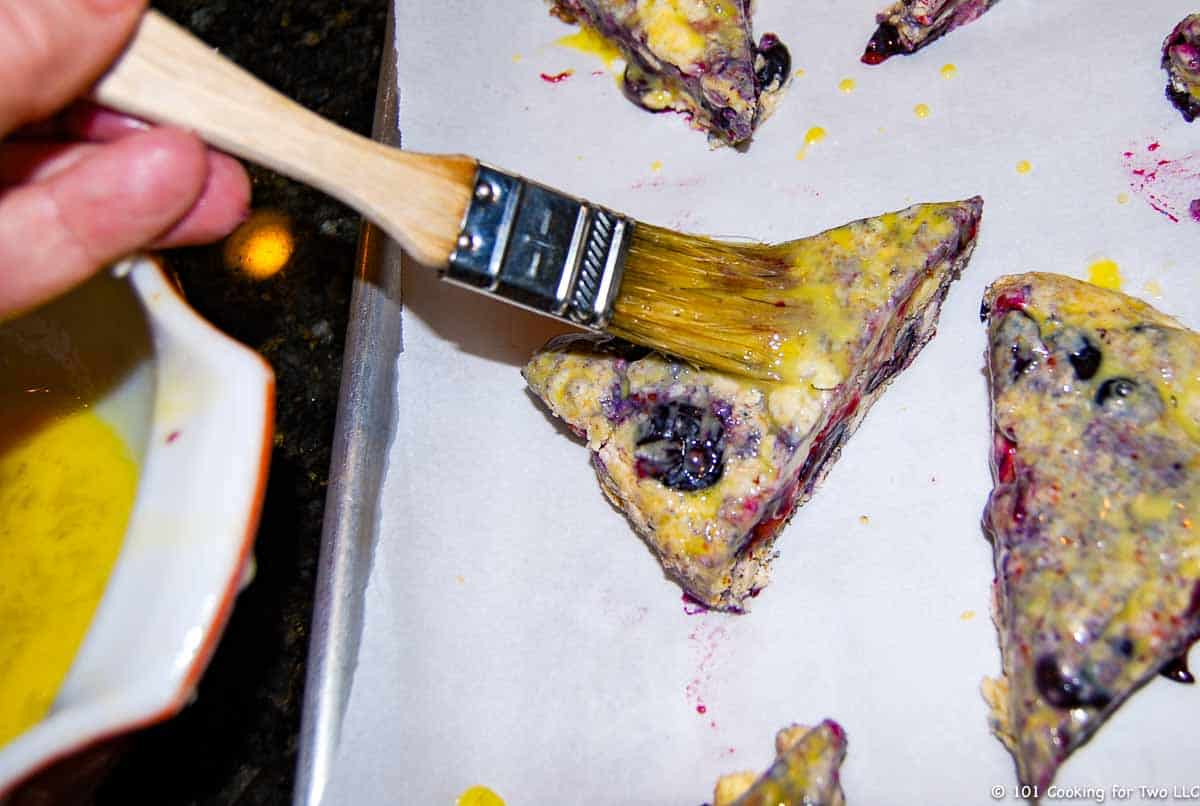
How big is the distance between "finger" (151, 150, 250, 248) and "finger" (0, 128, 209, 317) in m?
0.17

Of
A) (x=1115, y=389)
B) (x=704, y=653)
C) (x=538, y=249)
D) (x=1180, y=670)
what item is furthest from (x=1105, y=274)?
(x=538, y=249)

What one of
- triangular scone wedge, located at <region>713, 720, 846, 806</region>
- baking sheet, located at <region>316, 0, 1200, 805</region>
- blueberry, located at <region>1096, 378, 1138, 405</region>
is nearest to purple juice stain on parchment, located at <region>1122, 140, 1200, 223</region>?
baking sheet, located at <region>316, 0, 1200, 805</region>

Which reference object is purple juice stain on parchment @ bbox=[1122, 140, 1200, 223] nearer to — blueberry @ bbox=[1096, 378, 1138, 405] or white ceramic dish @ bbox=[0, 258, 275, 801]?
blueberry @ bbox=[1096, 378, 1138, 405]

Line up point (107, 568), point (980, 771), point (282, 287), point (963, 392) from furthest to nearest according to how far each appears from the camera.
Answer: point (282, 287)
point (963, 392)
point (980, 771)
point (107, 568)

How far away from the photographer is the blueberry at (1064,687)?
212 centimetres

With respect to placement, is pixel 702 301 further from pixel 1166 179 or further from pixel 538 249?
pixel 1166 179

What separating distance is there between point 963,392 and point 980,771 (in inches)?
34.7

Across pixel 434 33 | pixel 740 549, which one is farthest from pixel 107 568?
pixel 434 33

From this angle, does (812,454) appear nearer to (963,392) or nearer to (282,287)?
(963,392)

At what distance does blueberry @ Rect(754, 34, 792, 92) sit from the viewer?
2971mm

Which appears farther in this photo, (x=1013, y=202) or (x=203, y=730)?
(x=1013, y=202)

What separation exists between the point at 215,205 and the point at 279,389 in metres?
0.98

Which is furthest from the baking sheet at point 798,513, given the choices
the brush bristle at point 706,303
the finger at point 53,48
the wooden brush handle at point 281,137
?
the finger at point 53,48

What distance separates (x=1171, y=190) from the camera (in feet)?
8.86
